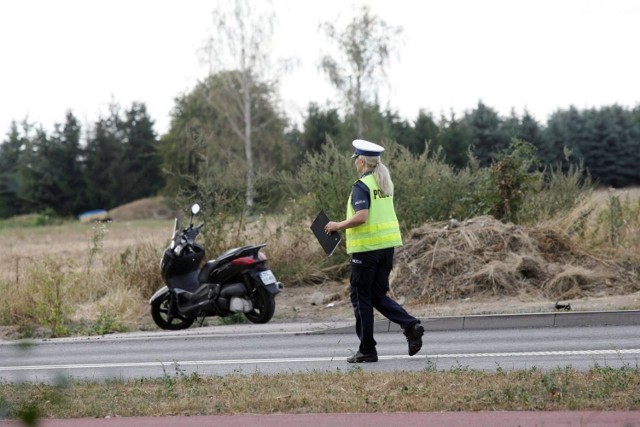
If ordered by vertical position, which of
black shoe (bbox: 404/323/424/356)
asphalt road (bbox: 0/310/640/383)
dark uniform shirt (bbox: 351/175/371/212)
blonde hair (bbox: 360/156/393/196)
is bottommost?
asphalt road (bbox: 0/310/640/383)

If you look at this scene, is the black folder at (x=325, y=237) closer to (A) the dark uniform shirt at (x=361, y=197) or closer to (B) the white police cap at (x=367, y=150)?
(A) the dark uniform shirt at (x=361, y=197)

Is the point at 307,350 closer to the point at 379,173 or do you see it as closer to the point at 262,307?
the point at 379,173

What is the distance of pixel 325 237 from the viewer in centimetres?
965

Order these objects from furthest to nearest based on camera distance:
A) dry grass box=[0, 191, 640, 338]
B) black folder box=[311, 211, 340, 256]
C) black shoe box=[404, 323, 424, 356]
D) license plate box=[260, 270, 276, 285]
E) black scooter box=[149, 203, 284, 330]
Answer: dry grass box=[0, 191, 640, 338] → black scooter box=[149, 203, 284, 330] → license plate box=[260, 270, 276, 285] → black folder box=[311, 211, 340, 256] → black shoe box=[404, 323, 424, 356]

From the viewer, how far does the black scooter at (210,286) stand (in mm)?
13641

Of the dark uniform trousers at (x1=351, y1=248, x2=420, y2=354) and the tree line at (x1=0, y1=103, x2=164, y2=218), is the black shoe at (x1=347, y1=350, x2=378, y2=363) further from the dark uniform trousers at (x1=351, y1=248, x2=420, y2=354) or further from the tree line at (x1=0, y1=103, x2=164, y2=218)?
the tree line at (x1=0, y1=103, x2=164, y2=218)

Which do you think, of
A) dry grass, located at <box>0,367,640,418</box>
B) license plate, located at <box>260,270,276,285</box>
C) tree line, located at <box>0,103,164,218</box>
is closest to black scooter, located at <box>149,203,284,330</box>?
license plate, located at <box>260,270,276,285</box>

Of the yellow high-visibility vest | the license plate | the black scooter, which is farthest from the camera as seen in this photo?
the black scooter

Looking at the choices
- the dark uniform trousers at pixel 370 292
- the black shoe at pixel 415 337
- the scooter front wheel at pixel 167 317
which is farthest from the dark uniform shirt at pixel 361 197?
the scooter front wheel at pixel 167 317

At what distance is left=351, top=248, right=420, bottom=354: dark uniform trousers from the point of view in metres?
9.16

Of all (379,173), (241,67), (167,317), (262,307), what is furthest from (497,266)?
(241,67)

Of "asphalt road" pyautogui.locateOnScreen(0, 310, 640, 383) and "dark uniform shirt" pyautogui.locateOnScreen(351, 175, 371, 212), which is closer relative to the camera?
"asphalt road" pyautogui.locateOnScreen(0, 310, 640, 383)

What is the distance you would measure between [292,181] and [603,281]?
20.0ft

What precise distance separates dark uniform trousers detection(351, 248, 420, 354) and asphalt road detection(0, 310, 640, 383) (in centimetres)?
32
